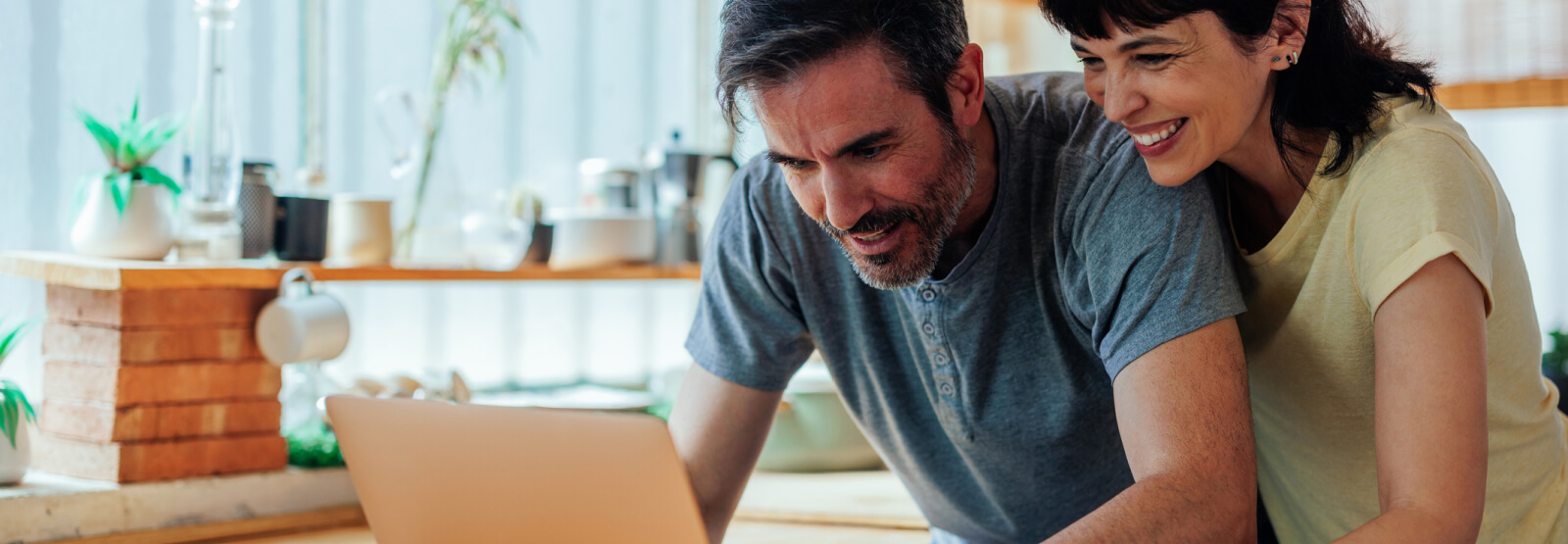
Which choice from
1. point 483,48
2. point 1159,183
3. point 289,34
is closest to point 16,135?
point 289,34

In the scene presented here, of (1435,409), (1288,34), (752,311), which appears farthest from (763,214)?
(1435,409)

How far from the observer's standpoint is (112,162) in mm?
1462

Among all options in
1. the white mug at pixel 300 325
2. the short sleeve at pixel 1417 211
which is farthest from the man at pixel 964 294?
the white mug at pixel 300 325

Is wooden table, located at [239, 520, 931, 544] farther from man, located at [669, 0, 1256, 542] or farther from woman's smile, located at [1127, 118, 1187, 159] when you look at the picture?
woman's smile, located at [1127, 118, 1187, 159]

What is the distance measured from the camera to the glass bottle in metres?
1.52

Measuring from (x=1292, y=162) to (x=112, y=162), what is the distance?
1.36m

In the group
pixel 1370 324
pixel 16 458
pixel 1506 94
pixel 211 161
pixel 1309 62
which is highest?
pixel 1506 94

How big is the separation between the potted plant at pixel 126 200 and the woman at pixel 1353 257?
114cm

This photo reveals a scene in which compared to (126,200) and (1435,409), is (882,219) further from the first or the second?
(126,200)

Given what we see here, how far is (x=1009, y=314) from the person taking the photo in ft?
3.53

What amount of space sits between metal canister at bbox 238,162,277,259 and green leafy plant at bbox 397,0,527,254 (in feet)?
0.79

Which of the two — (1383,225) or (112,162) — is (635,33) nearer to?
(112,162)

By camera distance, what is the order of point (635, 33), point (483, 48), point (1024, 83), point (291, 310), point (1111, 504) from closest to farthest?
point (1111, 504)
point (1024, 83)
point (291, 310)
point (483, 48)
point (635, 33)

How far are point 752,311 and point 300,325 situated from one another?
0.64 metres
